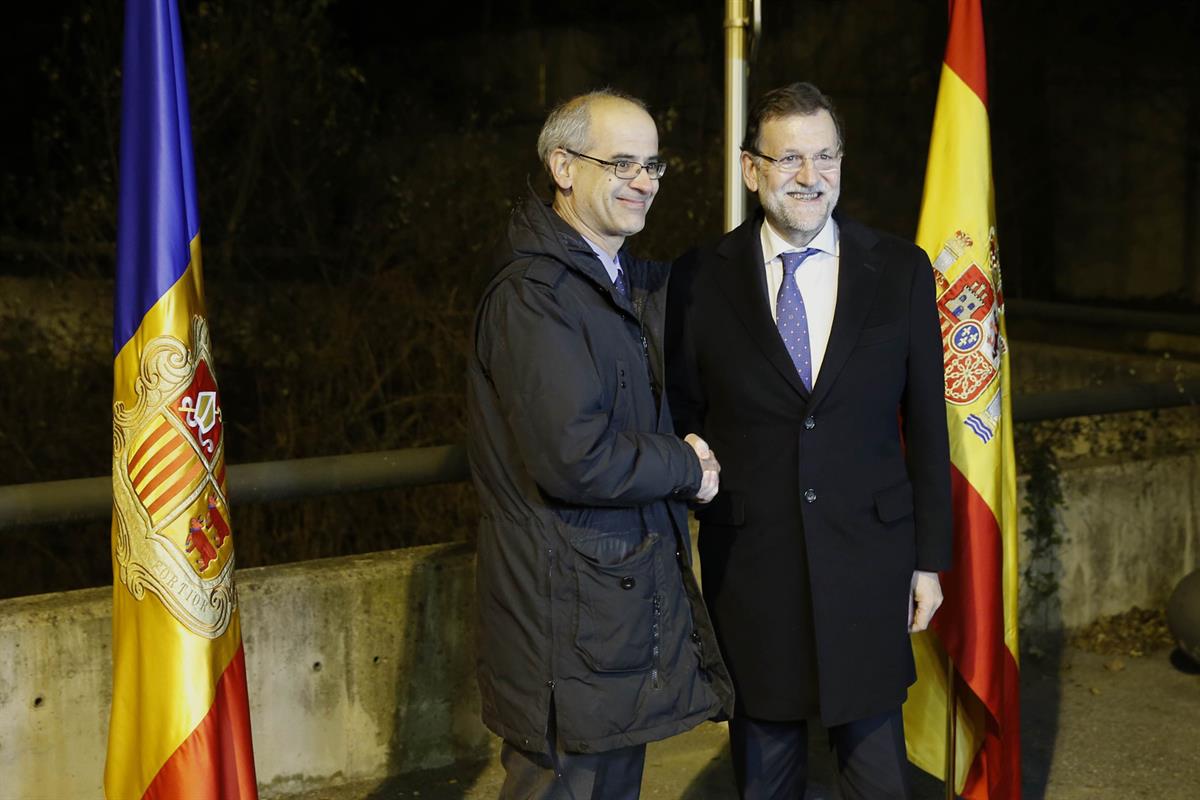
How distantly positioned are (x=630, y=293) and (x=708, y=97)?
12.8m

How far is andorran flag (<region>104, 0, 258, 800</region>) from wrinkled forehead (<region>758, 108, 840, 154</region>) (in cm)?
125

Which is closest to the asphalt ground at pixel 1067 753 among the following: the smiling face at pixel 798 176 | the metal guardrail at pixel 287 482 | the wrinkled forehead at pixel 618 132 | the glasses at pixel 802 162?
the metal guardrail at pixel 287 482

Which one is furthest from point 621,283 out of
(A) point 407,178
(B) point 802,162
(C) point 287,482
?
(A) point 407,178

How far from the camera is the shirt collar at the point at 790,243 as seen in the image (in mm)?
3754

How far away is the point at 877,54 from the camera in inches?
602

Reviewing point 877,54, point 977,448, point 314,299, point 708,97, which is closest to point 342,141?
point 314,299

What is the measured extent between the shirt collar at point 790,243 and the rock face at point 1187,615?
109 inches

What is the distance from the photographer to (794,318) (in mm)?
3721

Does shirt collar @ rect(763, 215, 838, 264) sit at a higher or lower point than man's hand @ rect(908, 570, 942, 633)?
higher

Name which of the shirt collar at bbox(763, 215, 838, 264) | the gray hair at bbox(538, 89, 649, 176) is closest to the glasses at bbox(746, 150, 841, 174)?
the shirt collar at bbox(763, 215, 838, 264)

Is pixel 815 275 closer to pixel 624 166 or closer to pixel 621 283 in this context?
pixel 621 283

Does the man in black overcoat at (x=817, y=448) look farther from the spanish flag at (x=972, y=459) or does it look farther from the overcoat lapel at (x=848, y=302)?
the spanish flag at (x=972, y=459)

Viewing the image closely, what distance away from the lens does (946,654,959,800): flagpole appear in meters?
4.50

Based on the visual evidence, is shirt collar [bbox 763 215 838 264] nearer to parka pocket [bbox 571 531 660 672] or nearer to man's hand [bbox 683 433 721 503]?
man's hand [bbox 683 433 721 503]
